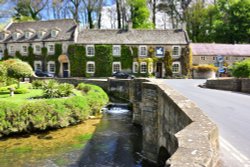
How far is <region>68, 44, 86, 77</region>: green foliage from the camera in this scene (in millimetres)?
A: 42062

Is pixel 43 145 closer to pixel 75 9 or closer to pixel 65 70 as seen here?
pixel 65 70

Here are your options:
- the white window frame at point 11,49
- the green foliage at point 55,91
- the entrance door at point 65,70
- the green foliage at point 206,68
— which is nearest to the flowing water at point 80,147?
the green foliage at point 55,91

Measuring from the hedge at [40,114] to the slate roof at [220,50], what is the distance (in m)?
29.1

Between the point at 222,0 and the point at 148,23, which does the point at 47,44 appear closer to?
the point at 148,23

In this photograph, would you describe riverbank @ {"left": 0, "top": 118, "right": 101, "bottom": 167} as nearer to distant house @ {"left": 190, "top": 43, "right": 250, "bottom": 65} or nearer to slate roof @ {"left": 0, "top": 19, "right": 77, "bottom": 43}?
slate roof @ {"left": 0, "top": 19, "right": 77, "bottom": 43}

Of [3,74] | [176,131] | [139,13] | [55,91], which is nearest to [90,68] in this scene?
[3,74]

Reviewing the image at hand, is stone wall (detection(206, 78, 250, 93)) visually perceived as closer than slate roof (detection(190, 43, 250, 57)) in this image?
Yes

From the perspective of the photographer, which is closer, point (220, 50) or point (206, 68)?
point (206, 68)

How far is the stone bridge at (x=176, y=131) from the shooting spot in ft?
14.4

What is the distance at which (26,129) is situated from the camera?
19.3m

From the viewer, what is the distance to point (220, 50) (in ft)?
154

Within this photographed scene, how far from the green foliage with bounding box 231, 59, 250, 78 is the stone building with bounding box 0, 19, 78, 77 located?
25.5m

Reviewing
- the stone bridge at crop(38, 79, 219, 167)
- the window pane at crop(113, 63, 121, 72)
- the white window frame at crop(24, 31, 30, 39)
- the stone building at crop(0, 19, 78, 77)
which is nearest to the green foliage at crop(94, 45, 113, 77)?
the window pane at crop(113, 63, 121, 72)

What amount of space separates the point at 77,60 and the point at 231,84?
25.0 meters
